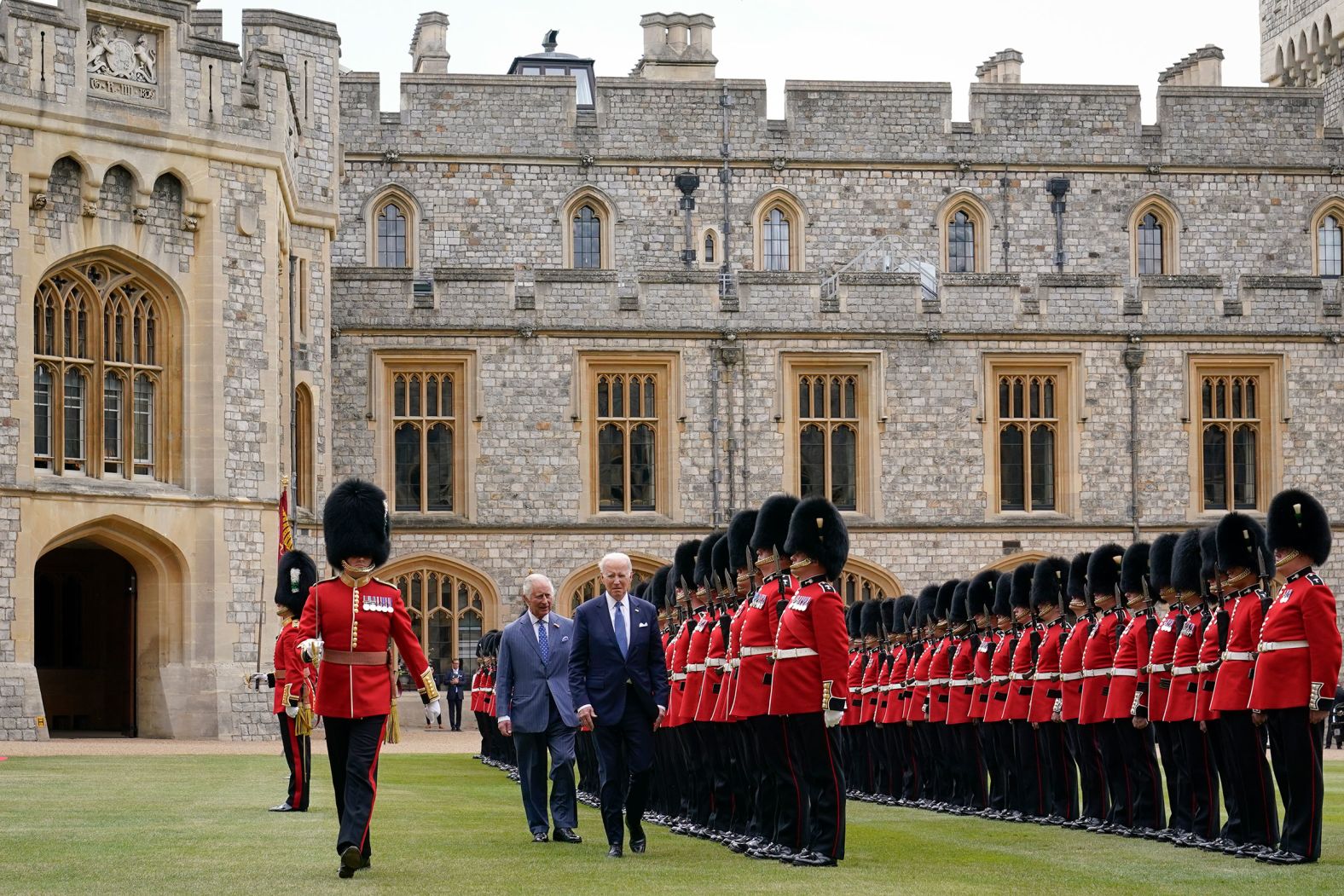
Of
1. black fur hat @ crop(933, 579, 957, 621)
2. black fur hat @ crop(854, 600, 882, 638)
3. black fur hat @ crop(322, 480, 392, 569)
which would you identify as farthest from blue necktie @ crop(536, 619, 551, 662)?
black fur hat @ crop(854, 600, 882, 638)

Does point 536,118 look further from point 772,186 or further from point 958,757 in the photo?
point 958,757

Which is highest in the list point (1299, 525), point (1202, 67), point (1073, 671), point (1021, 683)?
point (1202, 67)

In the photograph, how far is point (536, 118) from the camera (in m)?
30.6

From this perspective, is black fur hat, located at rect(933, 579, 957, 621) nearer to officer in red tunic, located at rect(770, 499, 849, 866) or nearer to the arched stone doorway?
officer in red tunic, located at rect(770, 499, 849, 866)

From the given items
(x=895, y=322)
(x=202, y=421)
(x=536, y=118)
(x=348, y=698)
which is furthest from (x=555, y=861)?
(x=536, y=118)

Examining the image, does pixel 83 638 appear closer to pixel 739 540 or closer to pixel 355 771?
pixel 739 540

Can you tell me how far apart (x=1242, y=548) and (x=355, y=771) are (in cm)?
414

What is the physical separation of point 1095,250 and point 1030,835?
21.1m

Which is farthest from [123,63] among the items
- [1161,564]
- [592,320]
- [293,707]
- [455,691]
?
[1161,564]

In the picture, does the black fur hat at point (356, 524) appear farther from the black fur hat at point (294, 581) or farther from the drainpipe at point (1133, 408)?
the drainpipe at point (1133, 408)

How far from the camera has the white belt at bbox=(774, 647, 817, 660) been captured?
9.61 metres

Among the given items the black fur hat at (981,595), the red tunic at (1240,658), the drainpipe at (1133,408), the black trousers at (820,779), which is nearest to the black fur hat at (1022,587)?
the black fur hat at (981,595)

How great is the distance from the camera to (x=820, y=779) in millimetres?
9523

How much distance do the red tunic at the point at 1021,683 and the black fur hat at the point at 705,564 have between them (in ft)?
6.11
